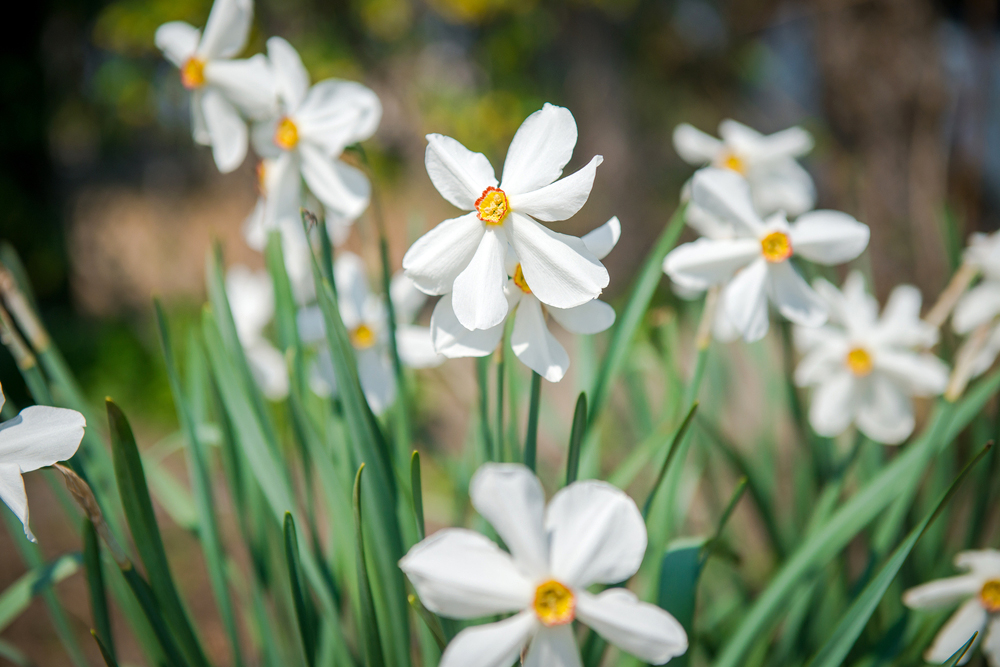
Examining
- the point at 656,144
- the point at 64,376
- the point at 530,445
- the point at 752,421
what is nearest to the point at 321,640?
the point at 530,445

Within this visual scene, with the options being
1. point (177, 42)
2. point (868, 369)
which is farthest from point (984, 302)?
point (177, 42)

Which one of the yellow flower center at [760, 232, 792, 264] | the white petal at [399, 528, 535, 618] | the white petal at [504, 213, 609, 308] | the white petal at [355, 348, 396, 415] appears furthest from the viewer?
the white petal at [355, 348, 396, 415]

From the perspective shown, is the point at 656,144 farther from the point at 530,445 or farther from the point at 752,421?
the point at 530,445

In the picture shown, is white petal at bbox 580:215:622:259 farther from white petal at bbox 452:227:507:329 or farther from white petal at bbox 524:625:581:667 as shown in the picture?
white petal at bbox 524:625:581:667

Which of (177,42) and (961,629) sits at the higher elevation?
(177,42)

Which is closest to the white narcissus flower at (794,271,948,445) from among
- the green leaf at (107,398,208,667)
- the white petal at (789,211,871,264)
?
the white petal at (789,211,871,264)

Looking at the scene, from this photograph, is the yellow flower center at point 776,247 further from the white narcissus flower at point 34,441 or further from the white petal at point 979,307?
the white narcissus flower at point 34,441

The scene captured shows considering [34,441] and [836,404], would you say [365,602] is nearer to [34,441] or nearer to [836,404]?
[34,441]
